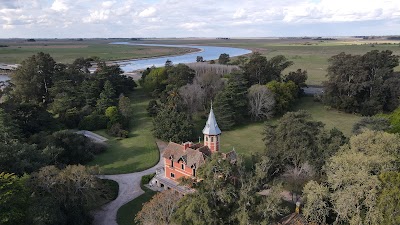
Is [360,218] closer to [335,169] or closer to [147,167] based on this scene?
[335,169]

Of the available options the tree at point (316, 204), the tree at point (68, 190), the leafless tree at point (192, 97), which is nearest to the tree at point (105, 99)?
the leafless tree at point (192, 97)

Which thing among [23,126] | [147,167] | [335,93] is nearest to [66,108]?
[23,126]

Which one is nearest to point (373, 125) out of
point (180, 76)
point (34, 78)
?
point (180, 76)

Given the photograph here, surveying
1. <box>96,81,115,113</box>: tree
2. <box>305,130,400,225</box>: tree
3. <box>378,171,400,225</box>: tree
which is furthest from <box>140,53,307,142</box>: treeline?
<box>378,171,400,225</box>: tree

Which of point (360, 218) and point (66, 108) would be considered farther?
point (66, 108)

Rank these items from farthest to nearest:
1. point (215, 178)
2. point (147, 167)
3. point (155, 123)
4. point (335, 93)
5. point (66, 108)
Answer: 1. point (335, 93)
2. point (66, 108)
3. point (155, 123)
4. point (147, 167)
5. point (215, 178)

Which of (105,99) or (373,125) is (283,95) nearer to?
(373,125)

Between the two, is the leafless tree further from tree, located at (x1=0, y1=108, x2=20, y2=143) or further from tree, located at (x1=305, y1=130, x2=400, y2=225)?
tree, located at (x1=305, y1=130, x2=400, y2=225)
